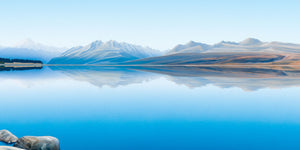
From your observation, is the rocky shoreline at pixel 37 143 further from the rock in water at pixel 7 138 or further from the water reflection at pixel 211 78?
the water reflection at pixel 211 78

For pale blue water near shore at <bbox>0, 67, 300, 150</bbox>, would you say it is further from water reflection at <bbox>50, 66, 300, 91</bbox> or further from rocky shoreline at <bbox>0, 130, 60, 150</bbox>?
water reflection at <bbox>50, 66, 300, 91</bbox>

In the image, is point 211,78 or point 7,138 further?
point 211,78

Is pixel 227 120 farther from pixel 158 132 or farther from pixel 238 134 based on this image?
pixel 158 132

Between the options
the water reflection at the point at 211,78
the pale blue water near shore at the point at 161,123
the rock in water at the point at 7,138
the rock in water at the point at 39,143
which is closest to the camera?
the rock in water at the point at 39,143

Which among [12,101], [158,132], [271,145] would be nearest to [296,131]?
[271,145]

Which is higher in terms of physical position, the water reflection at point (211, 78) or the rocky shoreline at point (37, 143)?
the water reflection at point (211, 78)

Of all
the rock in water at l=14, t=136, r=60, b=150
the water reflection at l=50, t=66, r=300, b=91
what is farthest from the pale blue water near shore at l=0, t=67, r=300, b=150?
the water reflection at l=50, t=66, r=300, b=91

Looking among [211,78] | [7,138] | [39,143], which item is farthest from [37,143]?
[211,78]

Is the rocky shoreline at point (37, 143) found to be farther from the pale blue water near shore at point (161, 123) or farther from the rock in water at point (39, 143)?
the pale blue water near shore at point (161, 123)

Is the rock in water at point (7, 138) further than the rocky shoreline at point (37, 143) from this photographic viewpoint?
Yes

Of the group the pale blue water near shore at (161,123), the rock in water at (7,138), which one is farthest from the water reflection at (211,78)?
the rock in water at (7,138)

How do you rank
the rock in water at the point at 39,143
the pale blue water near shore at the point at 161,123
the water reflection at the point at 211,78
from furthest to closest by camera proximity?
the water reflection at the point at 211,78 < the pale blue water near shore at the point at 161,123 < the rock in water at the point at 39,143

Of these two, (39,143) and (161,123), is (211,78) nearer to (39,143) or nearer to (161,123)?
(161,123)

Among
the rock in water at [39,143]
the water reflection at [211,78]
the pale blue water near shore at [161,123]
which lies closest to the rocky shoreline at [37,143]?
the rock in water at [39,143]
